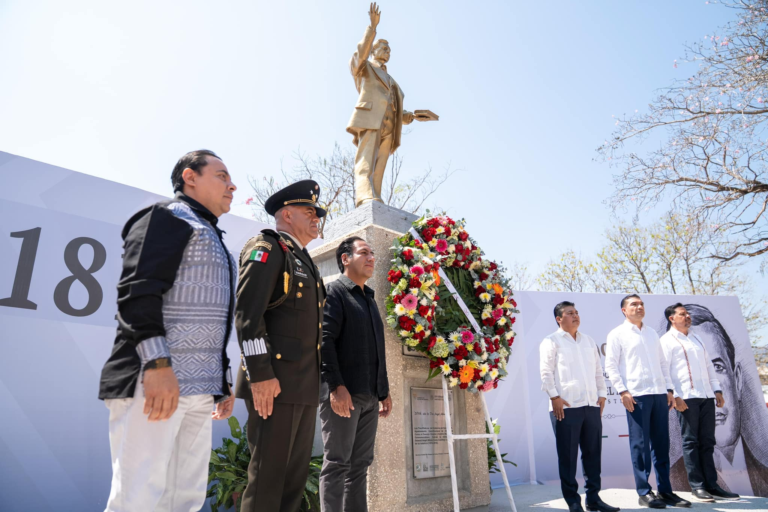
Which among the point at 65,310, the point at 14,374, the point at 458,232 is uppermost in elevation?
the point at 458,232

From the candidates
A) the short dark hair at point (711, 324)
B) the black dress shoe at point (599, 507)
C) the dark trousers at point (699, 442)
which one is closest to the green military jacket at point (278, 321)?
the black dress shoe at point (599, 507)

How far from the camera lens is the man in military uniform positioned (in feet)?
6.93

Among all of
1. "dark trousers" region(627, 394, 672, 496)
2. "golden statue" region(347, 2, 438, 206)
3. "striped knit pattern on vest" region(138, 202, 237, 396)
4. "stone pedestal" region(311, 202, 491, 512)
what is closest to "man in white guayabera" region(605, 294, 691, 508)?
"dark trousers" region(627, 394, 672, 496)

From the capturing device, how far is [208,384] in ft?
5.92

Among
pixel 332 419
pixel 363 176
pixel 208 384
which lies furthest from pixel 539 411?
pixel 208 384

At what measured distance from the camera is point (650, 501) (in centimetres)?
428

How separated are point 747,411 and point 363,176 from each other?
305 inches

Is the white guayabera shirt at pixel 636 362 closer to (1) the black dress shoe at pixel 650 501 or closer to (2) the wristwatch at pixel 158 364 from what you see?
(1) the black dress shoe at pixel 650 501

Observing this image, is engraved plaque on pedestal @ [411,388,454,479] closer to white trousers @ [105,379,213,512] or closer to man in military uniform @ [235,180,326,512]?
man in military uniform @ [235,180,326,512]

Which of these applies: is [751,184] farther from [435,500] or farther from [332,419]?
[332,419]

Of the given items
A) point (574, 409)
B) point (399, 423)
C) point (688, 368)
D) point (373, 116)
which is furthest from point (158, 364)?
point (688, 368)

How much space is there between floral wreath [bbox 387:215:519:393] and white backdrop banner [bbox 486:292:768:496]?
10.9 feet

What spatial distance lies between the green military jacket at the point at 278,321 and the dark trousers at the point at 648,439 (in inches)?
137

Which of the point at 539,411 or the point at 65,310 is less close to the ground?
the point at 65,310
